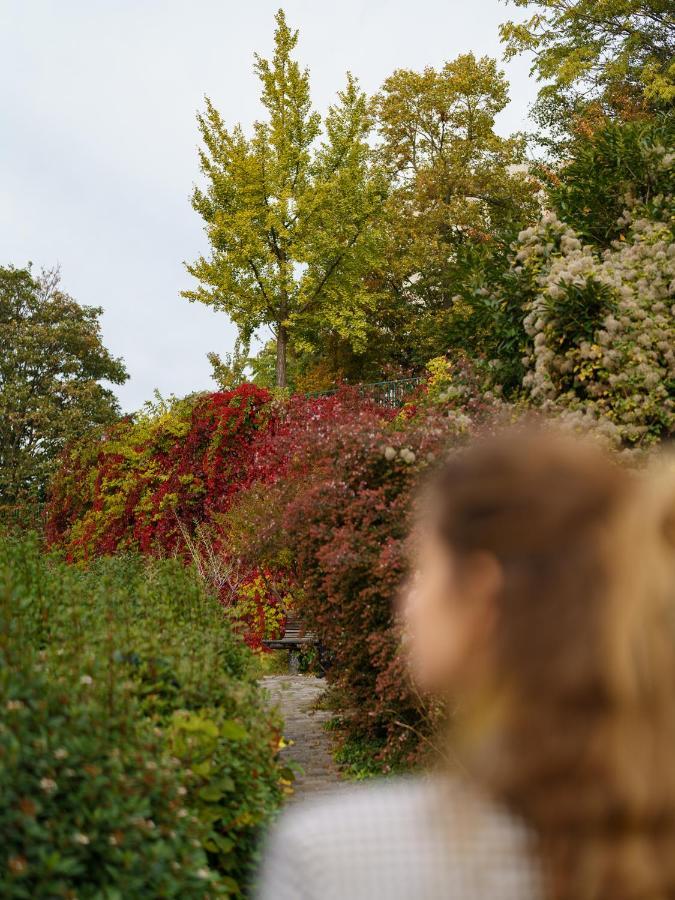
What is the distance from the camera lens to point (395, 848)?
105 centimetres

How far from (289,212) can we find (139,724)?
28685 mm

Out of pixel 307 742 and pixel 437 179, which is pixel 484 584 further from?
pixel 437 179

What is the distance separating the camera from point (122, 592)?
17.5 ft

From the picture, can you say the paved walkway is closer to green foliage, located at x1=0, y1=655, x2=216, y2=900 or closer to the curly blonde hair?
green foliage, located at x1=0, y1=655, x2=216, y2=900

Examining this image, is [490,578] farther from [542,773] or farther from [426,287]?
[426,287]

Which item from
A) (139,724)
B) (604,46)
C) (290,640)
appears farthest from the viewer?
(604,46)

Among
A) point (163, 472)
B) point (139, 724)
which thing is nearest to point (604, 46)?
point (163, 472)

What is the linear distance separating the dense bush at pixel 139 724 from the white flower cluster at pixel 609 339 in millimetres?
4513

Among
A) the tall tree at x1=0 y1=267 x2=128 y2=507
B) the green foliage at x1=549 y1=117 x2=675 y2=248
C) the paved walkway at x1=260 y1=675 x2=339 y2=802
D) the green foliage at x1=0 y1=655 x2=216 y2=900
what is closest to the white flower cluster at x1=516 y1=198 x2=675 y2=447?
the green foliage at x1=549 y1=117 x2=675 y2=248

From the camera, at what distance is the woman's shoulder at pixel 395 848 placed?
1006 mm

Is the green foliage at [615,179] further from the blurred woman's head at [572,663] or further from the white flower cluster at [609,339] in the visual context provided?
the blurred woman's head at [572,663]

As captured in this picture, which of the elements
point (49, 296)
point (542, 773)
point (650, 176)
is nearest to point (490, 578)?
point (542, 773)

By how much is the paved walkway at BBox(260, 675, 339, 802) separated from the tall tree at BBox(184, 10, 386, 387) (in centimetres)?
1954

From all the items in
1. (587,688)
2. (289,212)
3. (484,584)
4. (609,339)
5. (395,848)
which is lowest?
(395,848)
